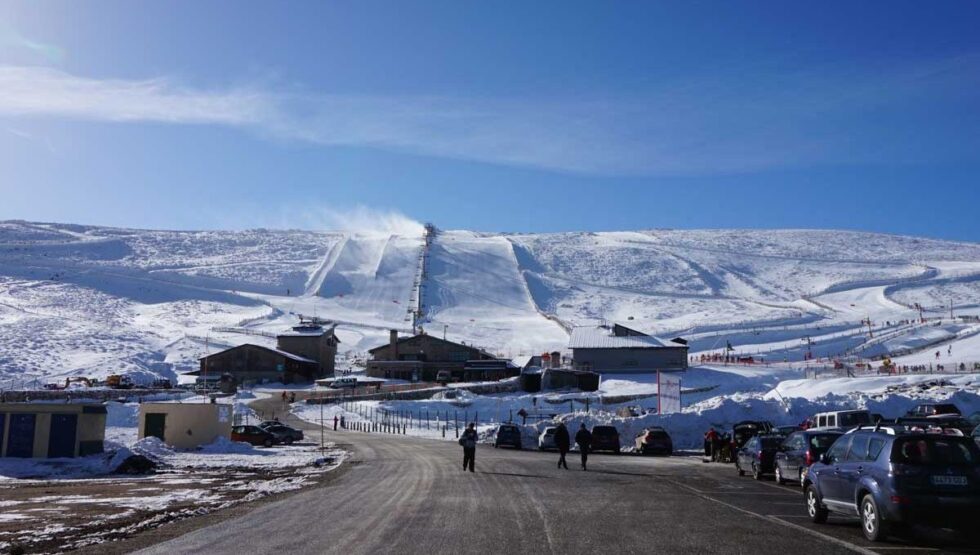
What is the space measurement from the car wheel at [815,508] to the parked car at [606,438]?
73.2 ft

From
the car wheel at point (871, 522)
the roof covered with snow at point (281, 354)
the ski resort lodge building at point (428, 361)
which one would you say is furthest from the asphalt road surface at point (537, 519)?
the roof covered with snow at point (281, 354)

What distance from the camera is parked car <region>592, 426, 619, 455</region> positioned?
36.7 metres

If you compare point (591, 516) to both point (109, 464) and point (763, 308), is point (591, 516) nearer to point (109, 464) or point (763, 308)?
point (109, 464)

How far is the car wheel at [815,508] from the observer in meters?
14.0

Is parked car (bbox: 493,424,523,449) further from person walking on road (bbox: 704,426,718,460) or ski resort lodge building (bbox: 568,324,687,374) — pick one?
ski resort lodge building (bbox: 568,324,687,374)

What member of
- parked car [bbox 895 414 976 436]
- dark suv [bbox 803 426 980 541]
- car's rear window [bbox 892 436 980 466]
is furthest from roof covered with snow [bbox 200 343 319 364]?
car's rear window [bbox 892 436 980 466]

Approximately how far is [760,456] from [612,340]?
60.4 meters

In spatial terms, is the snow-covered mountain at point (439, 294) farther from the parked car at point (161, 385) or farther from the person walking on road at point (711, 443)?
the person walking on road at point (711, 443)

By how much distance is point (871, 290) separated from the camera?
14725 cm

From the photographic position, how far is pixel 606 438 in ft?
121

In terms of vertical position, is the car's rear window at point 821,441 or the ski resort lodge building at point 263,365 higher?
the ski resort lodge building at point 263,365

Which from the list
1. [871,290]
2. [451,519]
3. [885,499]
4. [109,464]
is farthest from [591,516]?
[871,290]

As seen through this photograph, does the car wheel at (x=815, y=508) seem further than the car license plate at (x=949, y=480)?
Yes

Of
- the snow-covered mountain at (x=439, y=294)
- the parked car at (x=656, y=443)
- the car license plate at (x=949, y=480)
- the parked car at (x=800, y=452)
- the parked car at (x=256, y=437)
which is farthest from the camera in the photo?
the snow-covered mountain at (x=439, y=294)
